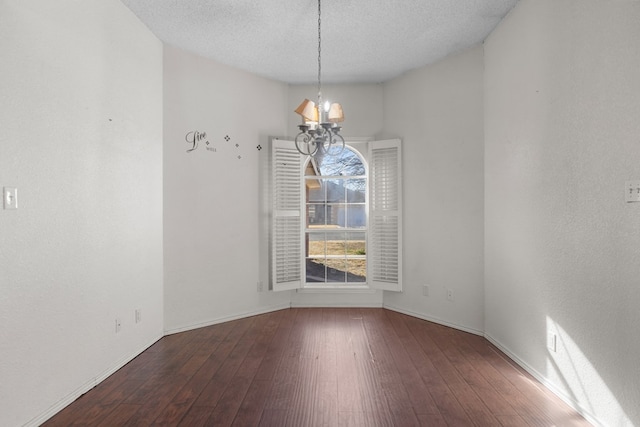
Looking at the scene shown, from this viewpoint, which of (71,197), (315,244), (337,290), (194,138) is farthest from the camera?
(315,244)

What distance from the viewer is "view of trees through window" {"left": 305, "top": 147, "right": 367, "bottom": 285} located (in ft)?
17.0

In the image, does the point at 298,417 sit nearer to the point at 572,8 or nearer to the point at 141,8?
the point at 572,8

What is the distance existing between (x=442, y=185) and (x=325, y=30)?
1.97 m

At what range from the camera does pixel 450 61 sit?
4.26 meters

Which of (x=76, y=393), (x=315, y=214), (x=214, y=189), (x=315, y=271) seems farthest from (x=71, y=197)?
(x=315, y=271)

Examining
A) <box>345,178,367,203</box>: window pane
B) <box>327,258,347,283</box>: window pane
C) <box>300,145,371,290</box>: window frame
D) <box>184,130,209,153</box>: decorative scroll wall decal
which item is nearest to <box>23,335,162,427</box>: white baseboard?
<box>184,130,209,153</box>: decorative scroll wall decal

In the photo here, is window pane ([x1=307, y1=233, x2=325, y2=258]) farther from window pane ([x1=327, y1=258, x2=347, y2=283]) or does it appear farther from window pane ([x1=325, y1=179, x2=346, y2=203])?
window pane ([x1=325, y1=179, x2=346, y2=203])

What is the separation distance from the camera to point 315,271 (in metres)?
5.21

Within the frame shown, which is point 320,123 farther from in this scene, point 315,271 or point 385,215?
point 315,271

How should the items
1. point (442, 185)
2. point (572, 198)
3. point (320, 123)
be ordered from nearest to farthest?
point (572, 198)
point (320, 123)
point (442, 185)

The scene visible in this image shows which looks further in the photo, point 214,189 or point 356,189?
point 356,189

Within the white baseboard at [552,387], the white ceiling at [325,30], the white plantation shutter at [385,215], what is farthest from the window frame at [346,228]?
the white baseboard at [552,387]

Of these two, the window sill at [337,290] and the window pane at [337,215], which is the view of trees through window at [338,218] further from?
the window sill at [337,290]

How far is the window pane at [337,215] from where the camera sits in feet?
17.0
